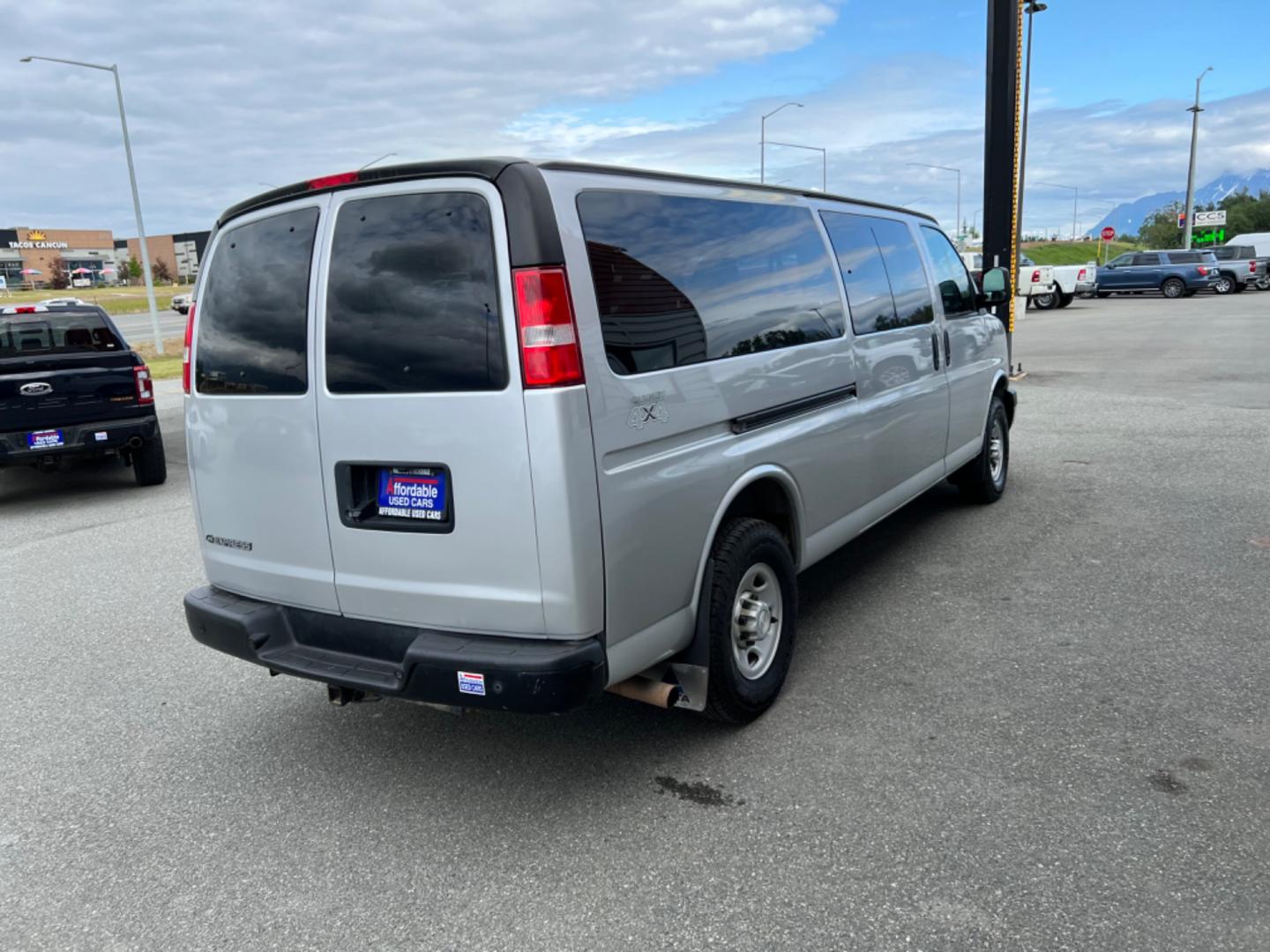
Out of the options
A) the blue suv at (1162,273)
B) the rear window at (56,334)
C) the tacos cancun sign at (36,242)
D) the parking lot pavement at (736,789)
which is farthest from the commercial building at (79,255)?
the parking lot pavement at (736,789)

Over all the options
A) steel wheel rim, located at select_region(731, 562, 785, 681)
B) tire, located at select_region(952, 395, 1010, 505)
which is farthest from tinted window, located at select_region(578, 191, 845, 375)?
tire, located at select_region(952, 395, 1010, 505)

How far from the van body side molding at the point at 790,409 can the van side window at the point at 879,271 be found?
371 millimetres

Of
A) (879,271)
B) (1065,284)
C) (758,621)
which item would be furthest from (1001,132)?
(1065,284)

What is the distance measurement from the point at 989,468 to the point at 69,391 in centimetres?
765

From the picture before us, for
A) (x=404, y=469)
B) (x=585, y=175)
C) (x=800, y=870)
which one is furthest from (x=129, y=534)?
(x=800, y=870)

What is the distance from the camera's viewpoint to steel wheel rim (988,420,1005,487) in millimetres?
7055

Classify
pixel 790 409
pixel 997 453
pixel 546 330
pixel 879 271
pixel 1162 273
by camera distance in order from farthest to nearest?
pixel 1162 273
pixel 997 453
pixel 879 271
pixel 790 409
pixel 546 330

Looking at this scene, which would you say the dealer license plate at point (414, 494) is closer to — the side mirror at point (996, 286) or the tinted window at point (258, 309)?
the tinted window at point (258, 309)

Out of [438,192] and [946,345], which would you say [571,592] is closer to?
[438,192]

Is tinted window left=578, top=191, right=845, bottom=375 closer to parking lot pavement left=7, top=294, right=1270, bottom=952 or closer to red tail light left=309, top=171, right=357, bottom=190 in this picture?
red tail light left=309, top=171, right=357, bottom=190

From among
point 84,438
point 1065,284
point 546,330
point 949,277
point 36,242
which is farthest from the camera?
point 36,242

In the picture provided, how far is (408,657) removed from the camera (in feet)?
9.98

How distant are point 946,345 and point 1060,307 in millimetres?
29826

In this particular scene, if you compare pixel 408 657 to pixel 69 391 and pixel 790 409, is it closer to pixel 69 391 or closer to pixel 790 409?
pixel 790 409
